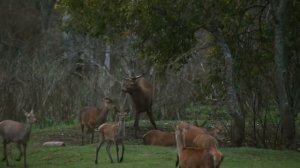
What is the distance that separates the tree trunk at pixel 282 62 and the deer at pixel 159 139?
103 inches

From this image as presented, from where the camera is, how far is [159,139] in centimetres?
1802

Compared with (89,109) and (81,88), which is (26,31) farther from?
(89,109)

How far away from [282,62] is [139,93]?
510cm

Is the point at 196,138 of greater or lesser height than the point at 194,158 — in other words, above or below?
above

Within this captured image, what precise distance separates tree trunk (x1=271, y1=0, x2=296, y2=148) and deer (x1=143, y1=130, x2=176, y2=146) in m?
2.62

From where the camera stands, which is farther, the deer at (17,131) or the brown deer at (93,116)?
the brown deer at (93,116)

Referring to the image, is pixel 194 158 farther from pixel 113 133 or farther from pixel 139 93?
pixel 139 93

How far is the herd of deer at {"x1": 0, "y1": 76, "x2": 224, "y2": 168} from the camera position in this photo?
12367 millimetres

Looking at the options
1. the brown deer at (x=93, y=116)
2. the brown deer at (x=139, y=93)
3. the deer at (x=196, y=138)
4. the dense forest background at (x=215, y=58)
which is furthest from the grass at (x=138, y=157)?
the brown deer at (x=139, y=93)

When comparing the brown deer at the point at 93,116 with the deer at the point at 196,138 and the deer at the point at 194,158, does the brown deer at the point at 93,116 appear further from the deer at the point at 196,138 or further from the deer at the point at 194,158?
the deer at the point at 194,158

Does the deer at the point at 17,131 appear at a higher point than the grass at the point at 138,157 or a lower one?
higher

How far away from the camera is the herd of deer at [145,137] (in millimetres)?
12367

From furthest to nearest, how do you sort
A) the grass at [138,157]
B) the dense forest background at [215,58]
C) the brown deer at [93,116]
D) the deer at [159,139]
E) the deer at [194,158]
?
the brown deer at [93,116] → the deer at [159,139] → the dense forest background at [215,58] → the grass at [138,157] → the deer at [194,158]

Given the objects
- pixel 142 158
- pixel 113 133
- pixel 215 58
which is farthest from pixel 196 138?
pixel 215 58
